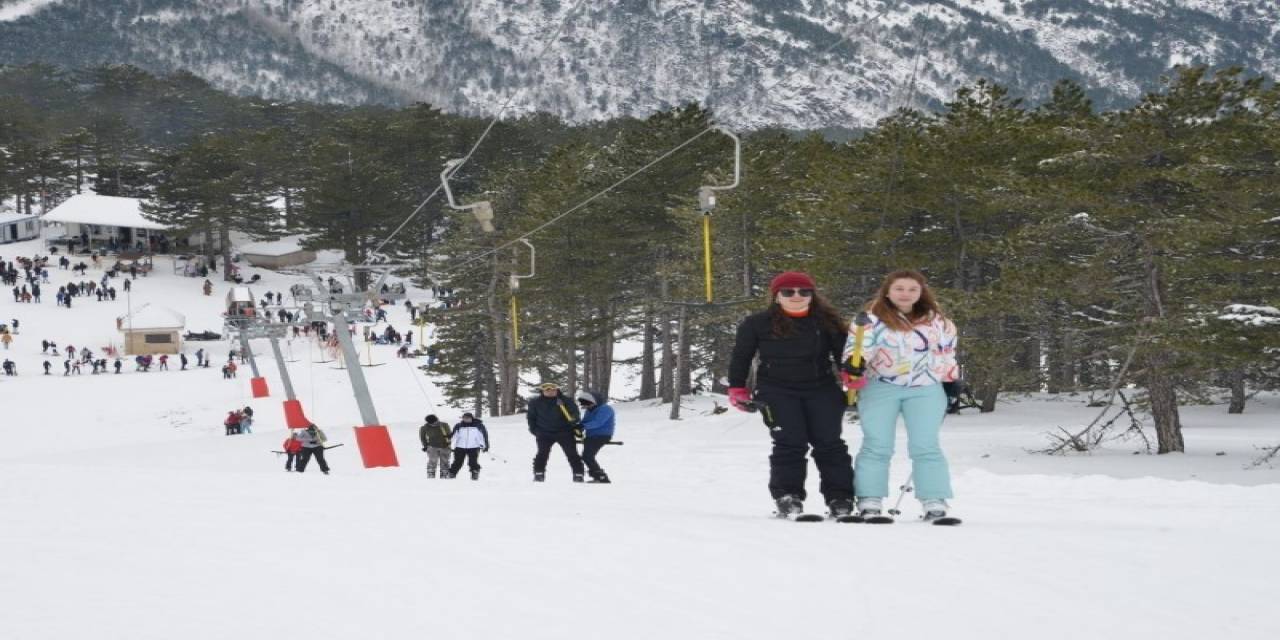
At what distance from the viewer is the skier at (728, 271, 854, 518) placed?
21.5 ft

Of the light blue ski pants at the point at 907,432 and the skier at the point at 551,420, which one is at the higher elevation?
the light blue ski pants at the point at 907,432

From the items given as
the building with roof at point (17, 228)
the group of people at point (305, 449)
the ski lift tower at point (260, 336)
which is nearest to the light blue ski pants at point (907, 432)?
the group of people at point (305, 449)

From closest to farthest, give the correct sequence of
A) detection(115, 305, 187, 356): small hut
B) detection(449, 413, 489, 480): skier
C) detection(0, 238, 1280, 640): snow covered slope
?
detection(0, 238, 1280, 640): snow covered slope → detection(449, 413, 489, 480): skier → detection(115, 305, 187, 356): small hut

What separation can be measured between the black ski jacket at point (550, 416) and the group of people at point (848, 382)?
6.60 meters

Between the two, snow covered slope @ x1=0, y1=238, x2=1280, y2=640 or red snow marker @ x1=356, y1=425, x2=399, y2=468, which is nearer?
snow covered slope @ x1=0, y1=238, x2=1280, y2=640

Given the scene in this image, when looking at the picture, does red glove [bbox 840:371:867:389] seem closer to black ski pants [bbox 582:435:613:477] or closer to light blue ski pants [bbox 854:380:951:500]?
light blue ski pants [bbox 854:380:951:500]

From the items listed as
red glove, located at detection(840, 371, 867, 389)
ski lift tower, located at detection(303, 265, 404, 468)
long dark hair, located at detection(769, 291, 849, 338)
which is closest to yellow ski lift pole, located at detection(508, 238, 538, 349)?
ski lift tower, located at detection(303, 265, 404, 468)

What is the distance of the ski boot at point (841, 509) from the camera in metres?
6.64

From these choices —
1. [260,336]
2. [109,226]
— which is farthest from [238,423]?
[109,226]

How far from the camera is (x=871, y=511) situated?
6562mm

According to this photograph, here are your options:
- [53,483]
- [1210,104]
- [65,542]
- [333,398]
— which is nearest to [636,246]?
[333,398]

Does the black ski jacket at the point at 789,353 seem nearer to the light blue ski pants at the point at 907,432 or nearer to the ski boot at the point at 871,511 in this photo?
the light blue ski pants at the point at 907,432

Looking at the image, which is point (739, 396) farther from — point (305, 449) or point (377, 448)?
point (305, 449)

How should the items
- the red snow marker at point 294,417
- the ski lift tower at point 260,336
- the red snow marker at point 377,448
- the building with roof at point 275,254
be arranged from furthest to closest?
the building with roof at point 275,254
the ski lift tower at point 260,336
the red snow marker at point 294,417
the red snow marker at point 377,448
